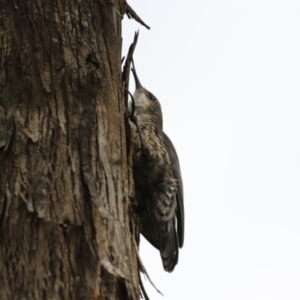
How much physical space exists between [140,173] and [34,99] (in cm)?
187

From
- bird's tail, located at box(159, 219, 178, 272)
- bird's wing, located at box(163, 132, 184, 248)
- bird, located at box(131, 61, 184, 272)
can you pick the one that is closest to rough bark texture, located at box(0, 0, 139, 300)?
bird, located at box(131, 61, 184, 272)

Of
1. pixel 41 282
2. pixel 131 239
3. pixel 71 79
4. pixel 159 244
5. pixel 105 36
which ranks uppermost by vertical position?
pixel 105 36

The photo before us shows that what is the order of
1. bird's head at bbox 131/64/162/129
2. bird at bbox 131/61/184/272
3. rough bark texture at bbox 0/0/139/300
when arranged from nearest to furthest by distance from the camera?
rough bark texture at bbox 0/0/139/300
bird at bbox 131/61/184/272
bird's head at bbox 131/64/162/129

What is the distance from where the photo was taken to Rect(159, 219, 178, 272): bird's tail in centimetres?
541

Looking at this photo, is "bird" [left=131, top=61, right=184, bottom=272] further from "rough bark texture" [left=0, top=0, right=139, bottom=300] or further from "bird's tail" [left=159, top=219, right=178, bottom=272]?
"rough bark texture" [left=0, top=0, right=139, bottom=300]

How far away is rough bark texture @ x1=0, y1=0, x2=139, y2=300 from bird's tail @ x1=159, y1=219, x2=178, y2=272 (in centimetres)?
181

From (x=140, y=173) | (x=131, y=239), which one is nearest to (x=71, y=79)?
(x=131, y=239)

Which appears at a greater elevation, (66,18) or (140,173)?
(66,18)

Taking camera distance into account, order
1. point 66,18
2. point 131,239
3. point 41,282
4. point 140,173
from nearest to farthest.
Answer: point 41,282
point 131,239
point 66,18
point 140,173

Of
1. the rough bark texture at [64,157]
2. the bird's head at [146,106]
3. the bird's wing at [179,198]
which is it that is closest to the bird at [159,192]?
the bird's wing at [179,198]

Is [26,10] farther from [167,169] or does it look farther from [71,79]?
[167,169]

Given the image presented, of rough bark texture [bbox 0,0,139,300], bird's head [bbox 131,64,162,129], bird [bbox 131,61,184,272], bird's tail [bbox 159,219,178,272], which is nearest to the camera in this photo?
rough bark texture [bbox 0,0,139,300]

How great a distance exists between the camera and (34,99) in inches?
138

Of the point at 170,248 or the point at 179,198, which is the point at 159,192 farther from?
the point at 170,248
